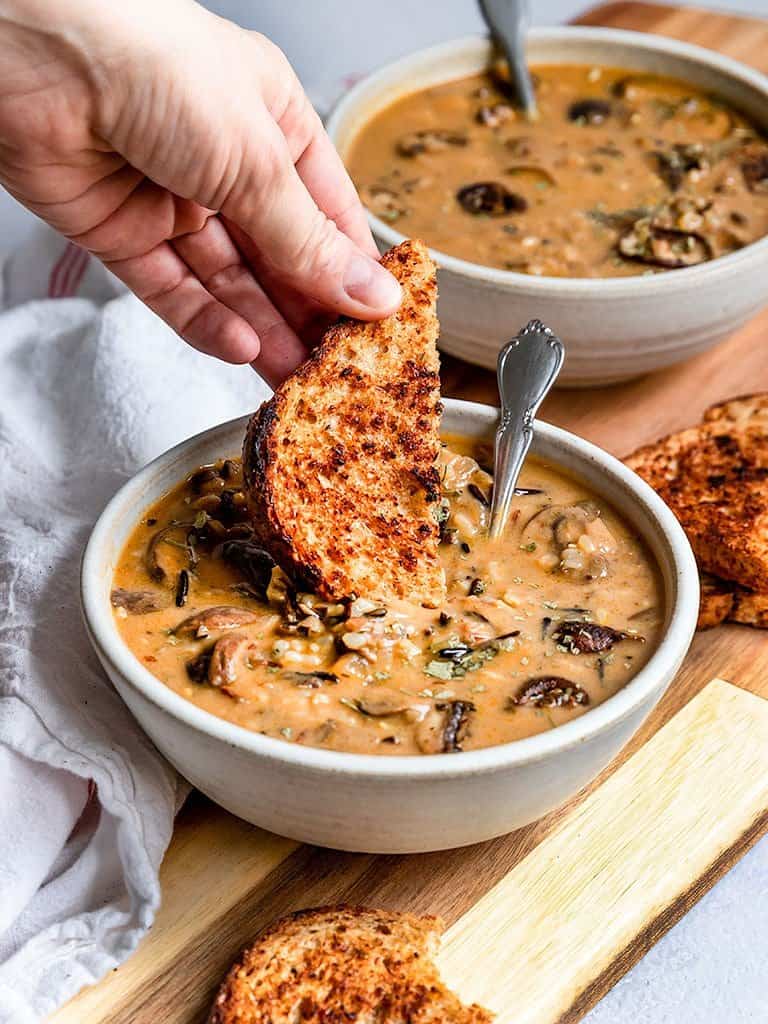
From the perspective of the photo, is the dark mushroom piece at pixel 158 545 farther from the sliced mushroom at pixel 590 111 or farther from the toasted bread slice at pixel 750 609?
the sliced mushroom at pixel 590 111

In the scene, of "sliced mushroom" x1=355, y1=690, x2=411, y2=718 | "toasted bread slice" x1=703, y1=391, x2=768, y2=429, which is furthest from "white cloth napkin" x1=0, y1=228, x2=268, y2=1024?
"toasted bread slice" x1=703, y1=391, x2=768, y2=429

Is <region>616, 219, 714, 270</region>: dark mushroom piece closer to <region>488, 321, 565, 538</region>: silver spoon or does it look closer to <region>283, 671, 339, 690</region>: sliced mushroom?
<region>488, 321, 565, 538</region>: silver spoon

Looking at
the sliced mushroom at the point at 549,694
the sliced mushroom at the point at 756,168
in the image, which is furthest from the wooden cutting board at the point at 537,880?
the sliced mushroom at the point at 756,168

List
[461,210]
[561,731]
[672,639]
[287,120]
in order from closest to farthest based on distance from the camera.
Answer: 1. [561,731]
2. [672,639]
3. [287,120]
4. [461,210]

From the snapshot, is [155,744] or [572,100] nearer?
[155,744]

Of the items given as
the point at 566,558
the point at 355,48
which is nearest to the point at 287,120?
the point at 566,558

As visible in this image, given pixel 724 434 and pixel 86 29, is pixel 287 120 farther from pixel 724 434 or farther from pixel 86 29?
pixel 724 434
